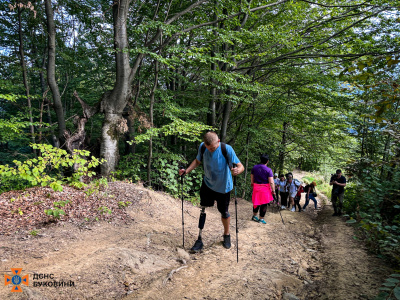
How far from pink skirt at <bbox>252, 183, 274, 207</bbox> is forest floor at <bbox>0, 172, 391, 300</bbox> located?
2.71ft

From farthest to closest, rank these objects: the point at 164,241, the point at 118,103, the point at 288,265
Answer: the point at 118,103 → the point at 164,241 → the point at 288,265

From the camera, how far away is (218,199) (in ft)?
13.4

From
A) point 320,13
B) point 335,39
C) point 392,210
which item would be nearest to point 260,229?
point 392,210

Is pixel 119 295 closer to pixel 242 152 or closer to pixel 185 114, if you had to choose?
pixel 185 114

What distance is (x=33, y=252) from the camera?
3322 millimetres

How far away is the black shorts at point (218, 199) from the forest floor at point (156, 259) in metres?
0.78

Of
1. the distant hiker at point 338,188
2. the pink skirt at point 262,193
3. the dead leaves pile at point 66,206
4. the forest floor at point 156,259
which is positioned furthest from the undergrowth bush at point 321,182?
the dead leaves pile at point 66,206

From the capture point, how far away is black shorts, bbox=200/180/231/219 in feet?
13.3

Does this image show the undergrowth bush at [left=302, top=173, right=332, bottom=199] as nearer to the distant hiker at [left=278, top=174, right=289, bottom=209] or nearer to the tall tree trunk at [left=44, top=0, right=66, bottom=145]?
the distant hiker at [left=278, top=174, right=289, bottom=209]

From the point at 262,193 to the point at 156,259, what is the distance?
12.8 feet

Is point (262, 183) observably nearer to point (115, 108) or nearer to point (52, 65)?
point (115, 108)

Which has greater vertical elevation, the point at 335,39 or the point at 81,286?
the point at 335,39

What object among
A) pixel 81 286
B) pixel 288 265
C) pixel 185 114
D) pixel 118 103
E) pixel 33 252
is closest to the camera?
pixel 81 286

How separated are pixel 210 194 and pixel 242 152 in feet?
33.5
